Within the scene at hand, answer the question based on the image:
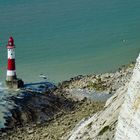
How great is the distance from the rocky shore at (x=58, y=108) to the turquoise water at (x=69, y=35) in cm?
363

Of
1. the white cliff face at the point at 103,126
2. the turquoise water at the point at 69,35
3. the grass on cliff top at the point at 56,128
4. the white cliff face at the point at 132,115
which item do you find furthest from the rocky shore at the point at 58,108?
the white cliff face at the point at 132,115

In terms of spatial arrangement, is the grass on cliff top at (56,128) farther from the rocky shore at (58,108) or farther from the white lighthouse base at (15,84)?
the white lighthouse base at (15,84)

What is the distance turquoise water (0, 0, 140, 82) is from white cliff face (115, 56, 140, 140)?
28.0 m

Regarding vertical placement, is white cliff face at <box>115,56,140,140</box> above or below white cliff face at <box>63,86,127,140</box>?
above

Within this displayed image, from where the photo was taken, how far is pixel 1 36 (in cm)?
5456

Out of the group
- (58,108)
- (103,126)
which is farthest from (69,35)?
(103,126)

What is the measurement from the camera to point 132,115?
8.59m

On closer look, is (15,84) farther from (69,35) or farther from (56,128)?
(69,35)

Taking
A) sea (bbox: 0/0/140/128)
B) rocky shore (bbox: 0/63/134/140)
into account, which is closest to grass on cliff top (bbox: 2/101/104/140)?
rocky shore (bbox: 0/63/134/140)

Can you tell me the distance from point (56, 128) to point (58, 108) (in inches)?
197

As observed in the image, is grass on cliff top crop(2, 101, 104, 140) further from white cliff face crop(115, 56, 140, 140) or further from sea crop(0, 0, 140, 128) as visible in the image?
white cliff face crop(115, 56, 140, 140)

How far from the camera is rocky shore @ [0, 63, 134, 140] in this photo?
24.5 meters

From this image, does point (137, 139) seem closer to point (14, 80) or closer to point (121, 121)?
point (121, 121)

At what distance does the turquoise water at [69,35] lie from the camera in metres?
41.8
